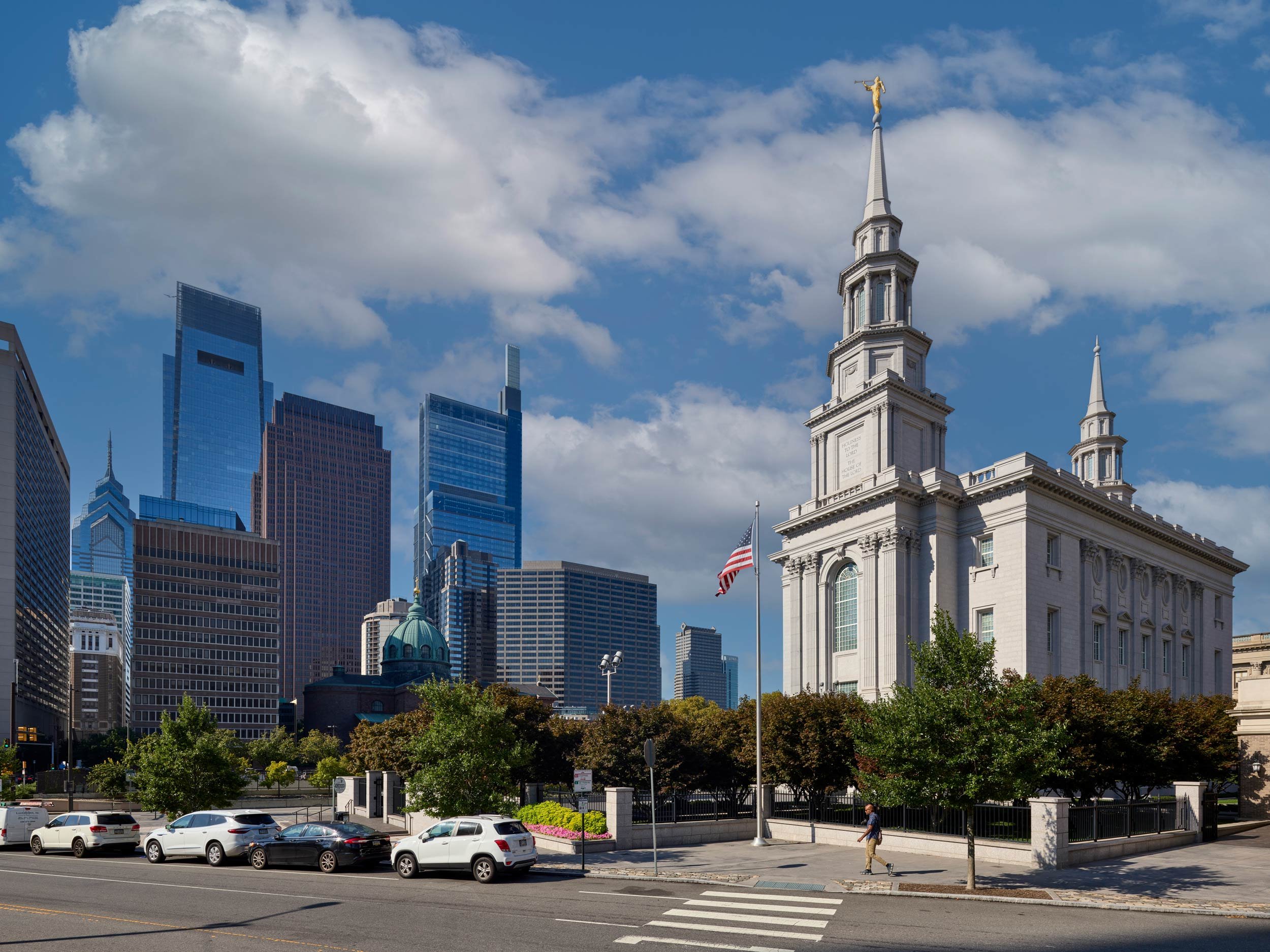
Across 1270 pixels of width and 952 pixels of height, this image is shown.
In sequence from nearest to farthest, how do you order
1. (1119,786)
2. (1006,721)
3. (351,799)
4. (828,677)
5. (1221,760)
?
(1006,721) → (1221,760) → (351,799) → (1119,786) → (828,677)

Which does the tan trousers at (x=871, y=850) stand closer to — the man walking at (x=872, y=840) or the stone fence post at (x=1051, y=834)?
the man walking at (x=872, y=840)

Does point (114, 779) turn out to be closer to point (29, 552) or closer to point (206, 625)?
point (29, 552)

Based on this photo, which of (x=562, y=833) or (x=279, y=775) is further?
(x=279, y=775)

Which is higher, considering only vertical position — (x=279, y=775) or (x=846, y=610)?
(x=846, y=610)

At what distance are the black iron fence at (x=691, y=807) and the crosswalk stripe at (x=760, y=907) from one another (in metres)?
11.4

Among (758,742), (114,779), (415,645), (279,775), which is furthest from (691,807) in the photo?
(415,645)

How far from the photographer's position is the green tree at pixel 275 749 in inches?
4299

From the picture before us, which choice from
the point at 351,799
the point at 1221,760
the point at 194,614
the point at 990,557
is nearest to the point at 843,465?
the point at 990,557

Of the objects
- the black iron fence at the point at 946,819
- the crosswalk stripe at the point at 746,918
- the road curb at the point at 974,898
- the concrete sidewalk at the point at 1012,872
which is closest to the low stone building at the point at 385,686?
the black iron fence at the point at 946,819

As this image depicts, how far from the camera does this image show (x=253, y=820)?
99.1 feet

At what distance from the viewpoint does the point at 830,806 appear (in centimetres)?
3706

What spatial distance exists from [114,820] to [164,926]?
16931 mm

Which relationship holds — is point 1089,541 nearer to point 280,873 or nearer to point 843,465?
point 843,465

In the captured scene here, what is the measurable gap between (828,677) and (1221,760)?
2356 centimetres
